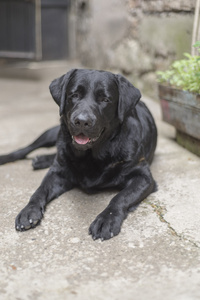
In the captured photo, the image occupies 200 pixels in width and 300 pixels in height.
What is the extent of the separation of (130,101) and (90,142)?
417 mm

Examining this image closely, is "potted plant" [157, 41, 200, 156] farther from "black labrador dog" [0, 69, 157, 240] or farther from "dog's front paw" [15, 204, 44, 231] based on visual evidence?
"dog's front paw" [15, 204, 44, 231]

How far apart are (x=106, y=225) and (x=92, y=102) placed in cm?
77

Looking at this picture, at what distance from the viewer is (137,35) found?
5.89 m

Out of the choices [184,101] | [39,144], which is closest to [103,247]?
[39,144]

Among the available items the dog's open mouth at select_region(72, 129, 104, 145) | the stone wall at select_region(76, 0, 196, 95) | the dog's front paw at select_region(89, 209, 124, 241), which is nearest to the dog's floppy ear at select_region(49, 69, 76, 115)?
the dog's open mouth at select_region(72, 129, 104, 145)

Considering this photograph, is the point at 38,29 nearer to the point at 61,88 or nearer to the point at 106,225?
the point at 61,88

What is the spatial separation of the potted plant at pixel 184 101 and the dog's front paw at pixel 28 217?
1536 millimetres

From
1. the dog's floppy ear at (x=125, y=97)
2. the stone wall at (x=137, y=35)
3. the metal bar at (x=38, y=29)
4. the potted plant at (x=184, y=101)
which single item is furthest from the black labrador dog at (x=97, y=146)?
the metal bar at (x=38, y=29)

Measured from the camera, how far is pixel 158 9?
5.15 meters

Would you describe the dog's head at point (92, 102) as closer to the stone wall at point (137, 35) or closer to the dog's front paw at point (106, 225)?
the dog's front paw at point (106, 225)

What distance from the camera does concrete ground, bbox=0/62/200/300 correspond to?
1711 millimetres

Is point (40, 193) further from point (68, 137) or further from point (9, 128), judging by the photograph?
point (9, 128)

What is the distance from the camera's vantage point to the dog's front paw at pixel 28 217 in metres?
2.23

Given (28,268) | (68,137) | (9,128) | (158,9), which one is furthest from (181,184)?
(158,9)
